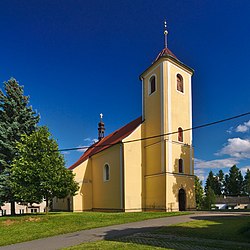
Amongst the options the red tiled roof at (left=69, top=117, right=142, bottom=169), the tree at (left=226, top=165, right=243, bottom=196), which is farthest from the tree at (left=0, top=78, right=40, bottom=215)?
the tree at (left=226, top=165, right=243, bottom=196)

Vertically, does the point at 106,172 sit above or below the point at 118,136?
below

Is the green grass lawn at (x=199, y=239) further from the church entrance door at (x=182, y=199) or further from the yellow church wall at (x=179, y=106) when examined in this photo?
the yellow church wall at (x=179, y=106)

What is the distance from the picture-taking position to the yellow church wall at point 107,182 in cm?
2434

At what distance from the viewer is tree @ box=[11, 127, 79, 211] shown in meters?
17.6

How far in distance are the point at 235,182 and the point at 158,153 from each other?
2541 inches

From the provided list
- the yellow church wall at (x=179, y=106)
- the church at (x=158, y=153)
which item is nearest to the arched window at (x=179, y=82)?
the church at (x=158, y=153)

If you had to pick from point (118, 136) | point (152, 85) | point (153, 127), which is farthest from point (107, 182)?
point (152, 85)

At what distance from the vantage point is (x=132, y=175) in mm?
23625

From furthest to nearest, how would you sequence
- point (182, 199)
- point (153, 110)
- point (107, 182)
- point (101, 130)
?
point (101, 130)
point (107, 182)
point (153, 110)
point (182, 199)

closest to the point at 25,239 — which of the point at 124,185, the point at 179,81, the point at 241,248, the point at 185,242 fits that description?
the point at 185,242

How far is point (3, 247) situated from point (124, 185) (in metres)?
14.0

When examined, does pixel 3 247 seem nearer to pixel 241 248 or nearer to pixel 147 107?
pixel 241 248

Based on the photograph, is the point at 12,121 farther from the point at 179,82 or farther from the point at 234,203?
the point at 234,203

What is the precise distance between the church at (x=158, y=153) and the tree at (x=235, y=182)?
202 feet
